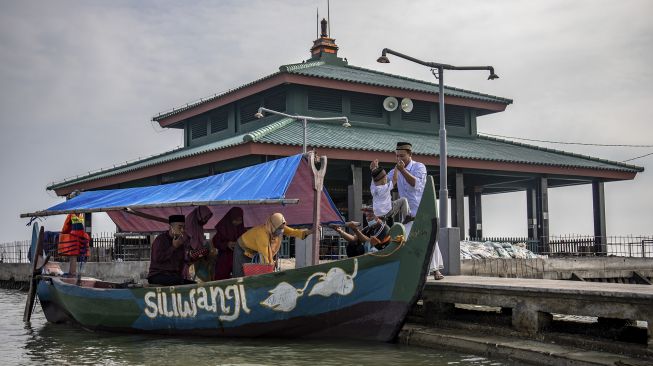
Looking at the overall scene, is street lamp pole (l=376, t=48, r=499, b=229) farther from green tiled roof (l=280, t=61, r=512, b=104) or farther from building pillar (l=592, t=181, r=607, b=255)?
building pillar (l=592, t=181, r=607, b=255)

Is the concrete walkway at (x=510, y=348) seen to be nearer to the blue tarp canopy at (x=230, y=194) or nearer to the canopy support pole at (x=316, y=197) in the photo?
the canopy support pole at (x=316, y=197)

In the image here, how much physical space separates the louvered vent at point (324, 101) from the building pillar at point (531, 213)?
9.40 metres

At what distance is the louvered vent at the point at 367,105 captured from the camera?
30250mm

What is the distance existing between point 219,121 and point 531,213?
14.1m

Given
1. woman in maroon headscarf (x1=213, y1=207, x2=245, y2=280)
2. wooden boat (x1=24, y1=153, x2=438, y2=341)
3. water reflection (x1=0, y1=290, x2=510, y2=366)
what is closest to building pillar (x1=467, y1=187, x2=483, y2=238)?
woman in maroon headscarf (x1=213, y1=207, x2=245, y2=280)

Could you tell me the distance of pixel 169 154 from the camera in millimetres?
32188

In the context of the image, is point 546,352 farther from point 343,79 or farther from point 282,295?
point 343,79

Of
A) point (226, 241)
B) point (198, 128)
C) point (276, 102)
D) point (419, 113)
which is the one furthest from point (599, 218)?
point (226, 241)

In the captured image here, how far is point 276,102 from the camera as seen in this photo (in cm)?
2967

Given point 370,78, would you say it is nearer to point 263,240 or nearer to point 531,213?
point 531,213

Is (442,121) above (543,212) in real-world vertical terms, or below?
above

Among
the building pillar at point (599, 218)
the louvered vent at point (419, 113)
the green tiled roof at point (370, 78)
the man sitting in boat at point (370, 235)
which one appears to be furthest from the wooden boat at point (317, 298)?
the building pillar at point (599, 218)

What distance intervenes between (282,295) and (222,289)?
1.07 m

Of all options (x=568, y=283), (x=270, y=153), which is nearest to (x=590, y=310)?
(x=568, y=283)
